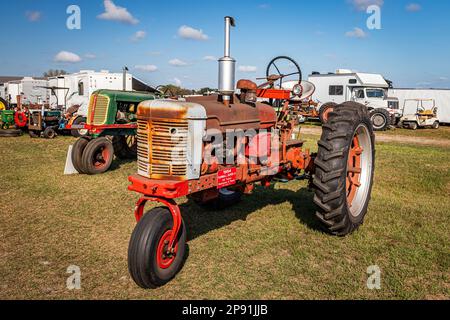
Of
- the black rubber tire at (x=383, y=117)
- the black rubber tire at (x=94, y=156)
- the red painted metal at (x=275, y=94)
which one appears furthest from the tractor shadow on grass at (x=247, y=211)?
the black rubber tire at (x=383, y=117)

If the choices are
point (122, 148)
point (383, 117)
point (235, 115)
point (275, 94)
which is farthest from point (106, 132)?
point (383, 117)

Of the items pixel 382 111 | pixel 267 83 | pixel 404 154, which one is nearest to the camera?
pixel 267 83

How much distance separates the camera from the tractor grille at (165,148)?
133 inches

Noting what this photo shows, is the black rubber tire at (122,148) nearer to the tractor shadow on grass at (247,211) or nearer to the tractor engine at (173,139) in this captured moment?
the tractor shadow on grass at (247,211)

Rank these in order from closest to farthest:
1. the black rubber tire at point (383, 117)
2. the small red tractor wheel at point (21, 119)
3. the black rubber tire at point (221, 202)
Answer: the black rubber tire at point (221, 202) < the small red tractor wheel at point (21, 119) < the black rubber tire at point (383, 117)

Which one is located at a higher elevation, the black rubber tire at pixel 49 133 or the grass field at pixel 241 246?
the black rubber tire at pixel 49 133

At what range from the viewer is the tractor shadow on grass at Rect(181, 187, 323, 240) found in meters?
4.91

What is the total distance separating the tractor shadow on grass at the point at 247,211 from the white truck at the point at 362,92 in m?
14.3

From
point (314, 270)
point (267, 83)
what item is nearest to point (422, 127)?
point (267, 83)

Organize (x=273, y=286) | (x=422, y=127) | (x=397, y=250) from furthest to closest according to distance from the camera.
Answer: (x=422, y=127) < (x=397, y=250) < (x=273, y=286)

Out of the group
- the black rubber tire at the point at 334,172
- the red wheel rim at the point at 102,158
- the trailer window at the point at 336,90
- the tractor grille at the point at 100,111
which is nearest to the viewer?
the black rubber tire at the point at 334,172
